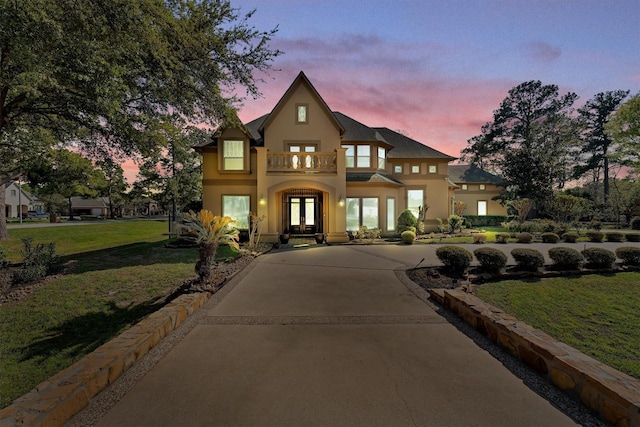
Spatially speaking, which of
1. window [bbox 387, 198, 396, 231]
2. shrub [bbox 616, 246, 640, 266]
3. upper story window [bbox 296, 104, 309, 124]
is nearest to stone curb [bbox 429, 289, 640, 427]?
shrub [bbox 616, 246, 640, 266]

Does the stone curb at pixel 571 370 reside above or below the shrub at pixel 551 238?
below

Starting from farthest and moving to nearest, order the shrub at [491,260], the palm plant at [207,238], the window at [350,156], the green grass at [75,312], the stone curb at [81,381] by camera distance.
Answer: the window at [350,156] < the shrub at [491,260] < the palm plant at [207,238] < the green grass at [75,312] < the stone curb at [81,381]

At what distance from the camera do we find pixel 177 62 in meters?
8.16

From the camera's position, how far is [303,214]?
729 inches

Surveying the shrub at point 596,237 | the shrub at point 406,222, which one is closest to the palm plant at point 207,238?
the shrub at point 406,222

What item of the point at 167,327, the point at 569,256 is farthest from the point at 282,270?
the point at 569,256

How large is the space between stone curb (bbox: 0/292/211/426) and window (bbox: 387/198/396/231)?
16.1 metres

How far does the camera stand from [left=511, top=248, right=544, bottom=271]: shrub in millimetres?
8781

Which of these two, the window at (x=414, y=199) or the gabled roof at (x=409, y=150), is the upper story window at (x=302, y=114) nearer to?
the gabled roof at (x=409, y=150)

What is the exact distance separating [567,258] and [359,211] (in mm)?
10748

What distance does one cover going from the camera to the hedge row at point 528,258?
8438 millimetres

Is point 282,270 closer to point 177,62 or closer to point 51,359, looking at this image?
point 51,359

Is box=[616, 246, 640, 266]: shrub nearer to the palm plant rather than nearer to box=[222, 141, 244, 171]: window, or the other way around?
the palm plant

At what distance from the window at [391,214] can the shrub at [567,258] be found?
1003cm
